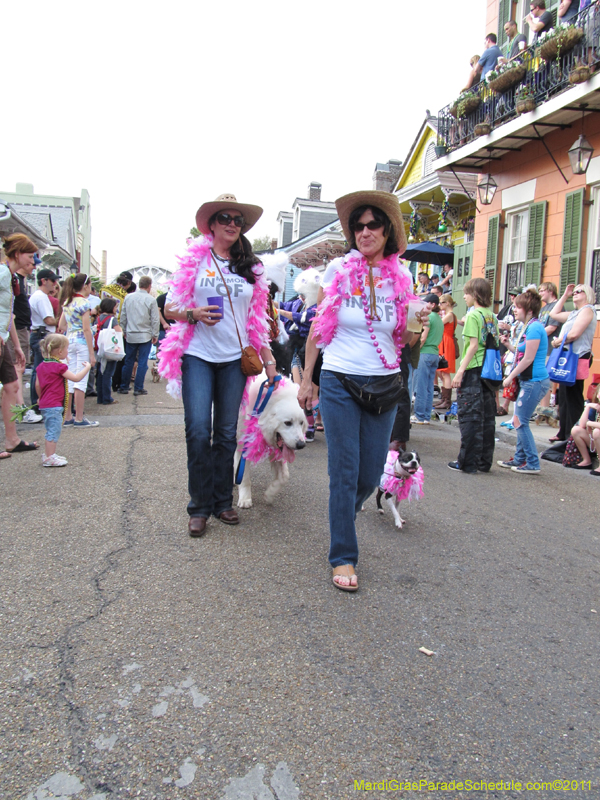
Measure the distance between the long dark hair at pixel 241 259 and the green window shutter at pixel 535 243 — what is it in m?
9.21

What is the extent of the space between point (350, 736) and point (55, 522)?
275 cm

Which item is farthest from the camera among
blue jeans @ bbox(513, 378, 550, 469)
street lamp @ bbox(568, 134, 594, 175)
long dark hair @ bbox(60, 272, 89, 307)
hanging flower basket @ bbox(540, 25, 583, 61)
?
street lamp @ bbox(568, 134, 594, 175)

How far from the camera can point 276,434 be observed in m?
4.31

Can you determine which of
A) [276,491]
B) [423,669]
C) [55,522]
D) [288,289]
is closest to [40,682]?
[423,669]

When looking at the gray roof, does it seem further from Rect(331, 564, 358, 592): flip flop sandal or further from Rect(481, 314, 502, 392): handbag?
Rect(331, 564, 358, 592): flip flop sandal

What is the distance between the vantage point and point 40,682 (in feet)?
7.47

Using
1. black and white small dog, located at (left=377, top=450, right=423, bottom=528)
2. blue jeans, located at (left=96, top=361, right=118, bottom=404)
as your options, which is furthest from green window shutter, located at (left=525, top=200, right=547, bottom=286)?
black and white small dog, located at (left=377, top=450, right=423, bottom=528)

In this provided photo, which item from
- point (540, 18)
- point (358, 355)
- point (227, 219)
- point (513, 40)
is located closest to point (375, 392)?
point (358, 355)

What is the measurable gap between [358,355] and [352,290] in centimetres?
36

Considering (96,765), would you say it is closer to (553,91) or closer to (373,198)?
(373,198)

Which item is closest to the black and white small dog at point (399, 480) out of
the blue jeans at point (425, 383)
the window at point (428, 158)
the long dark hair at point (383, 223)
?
the long dark hair at point (383, 223)

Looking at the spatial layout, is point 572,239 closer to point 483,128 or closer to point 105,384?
point 483,128

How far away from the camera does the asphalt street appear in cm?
191

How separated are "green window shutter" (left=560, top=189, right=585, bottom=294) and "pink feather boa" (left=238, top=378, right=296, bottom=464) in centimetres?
812
